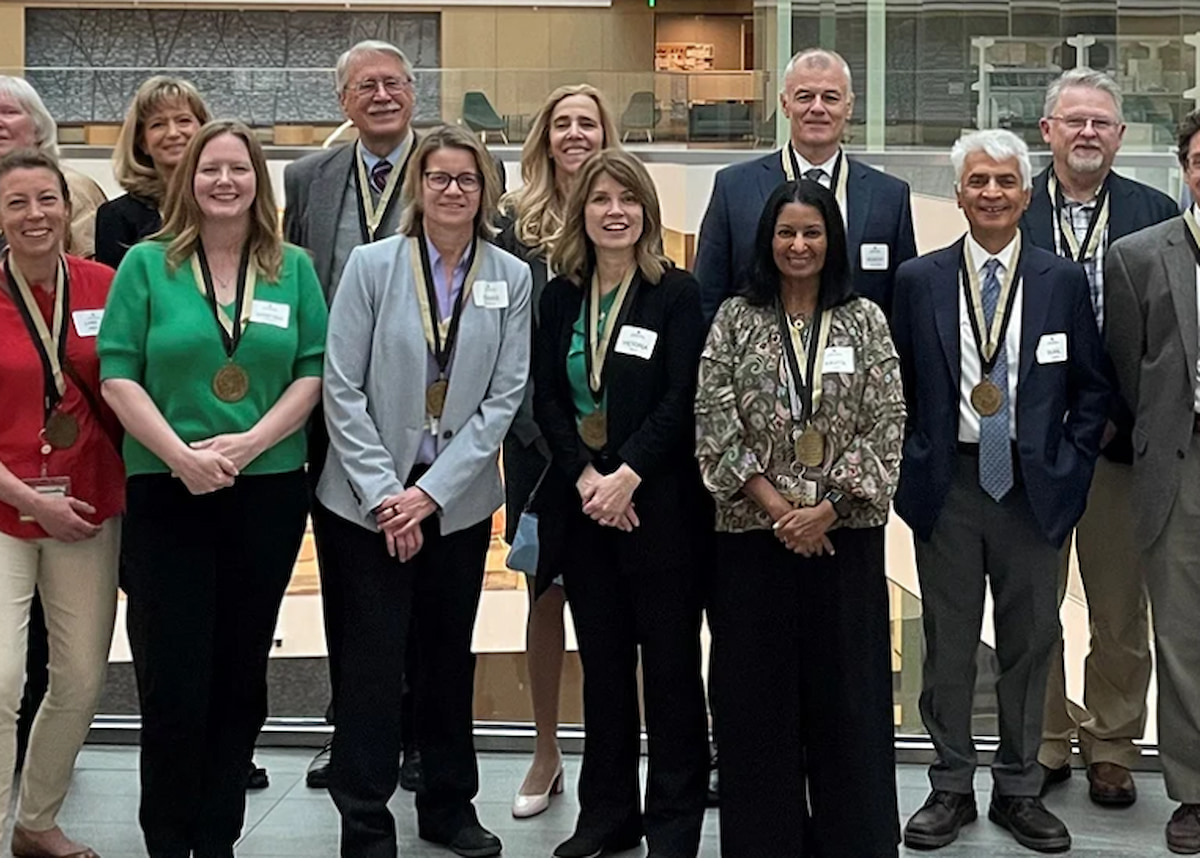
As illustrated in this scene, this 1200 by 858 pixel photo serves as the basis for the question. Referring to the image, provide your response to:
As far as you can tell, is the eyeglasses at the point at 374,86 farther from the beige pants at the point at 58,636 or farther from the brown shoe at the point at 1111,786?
the brown shoe at the point at 1111,786

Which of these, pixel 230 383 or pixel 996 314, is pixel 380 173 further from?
pixel 996 314

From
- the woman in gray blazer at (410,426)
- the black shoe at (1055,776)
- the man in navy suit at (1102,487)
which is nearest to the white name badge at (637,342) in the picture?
the woman in gray blazer at (410,426)

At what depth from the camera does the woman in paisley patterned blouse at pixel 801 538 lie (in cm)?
383

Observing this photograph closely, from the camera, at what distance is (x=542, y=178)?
454cm

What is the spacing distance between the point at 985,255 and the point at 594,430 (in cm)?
117

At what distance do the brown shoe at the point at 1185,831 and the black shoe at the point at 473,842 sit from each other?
1799 millimetres

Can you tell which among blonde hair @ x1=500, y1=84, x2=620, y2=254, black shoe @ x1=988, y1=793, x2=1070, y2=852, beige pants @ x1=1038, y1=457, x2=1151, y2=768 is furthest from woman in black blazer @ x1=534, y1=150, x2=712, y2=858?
beige pants @ x1=1038, y1=457, x2=1151, y2=768

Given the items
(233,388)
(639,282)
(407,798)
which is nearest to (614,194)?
(639,282)

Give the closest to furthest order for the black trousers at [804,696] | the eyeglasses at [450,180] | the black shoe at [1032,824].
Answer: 1. the black trousers at [804,696]
2. the eyeglasses at [450,180]
3. the black shoe at [1032,824]

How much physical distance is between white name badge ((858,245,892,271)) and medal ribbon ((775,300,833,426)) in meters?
0.57

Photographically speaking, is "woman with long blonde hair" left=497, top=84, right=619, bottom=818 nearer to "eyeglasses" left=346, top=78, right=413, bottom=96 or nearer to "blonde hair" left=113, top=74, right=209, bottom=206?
"eyeglasses" left=346, top=78, right=413, bottom=96

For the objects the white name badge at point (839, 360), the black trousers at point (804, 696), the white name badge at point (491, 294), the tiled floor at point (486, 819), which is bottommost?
the tiled floor at point (486, 819)

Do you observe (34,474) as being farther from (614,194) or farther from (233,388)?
(614,194)

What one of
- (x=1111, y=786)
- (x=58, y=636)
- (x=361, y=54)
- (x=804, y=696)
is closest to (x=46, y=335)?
(x=58, y=636)
